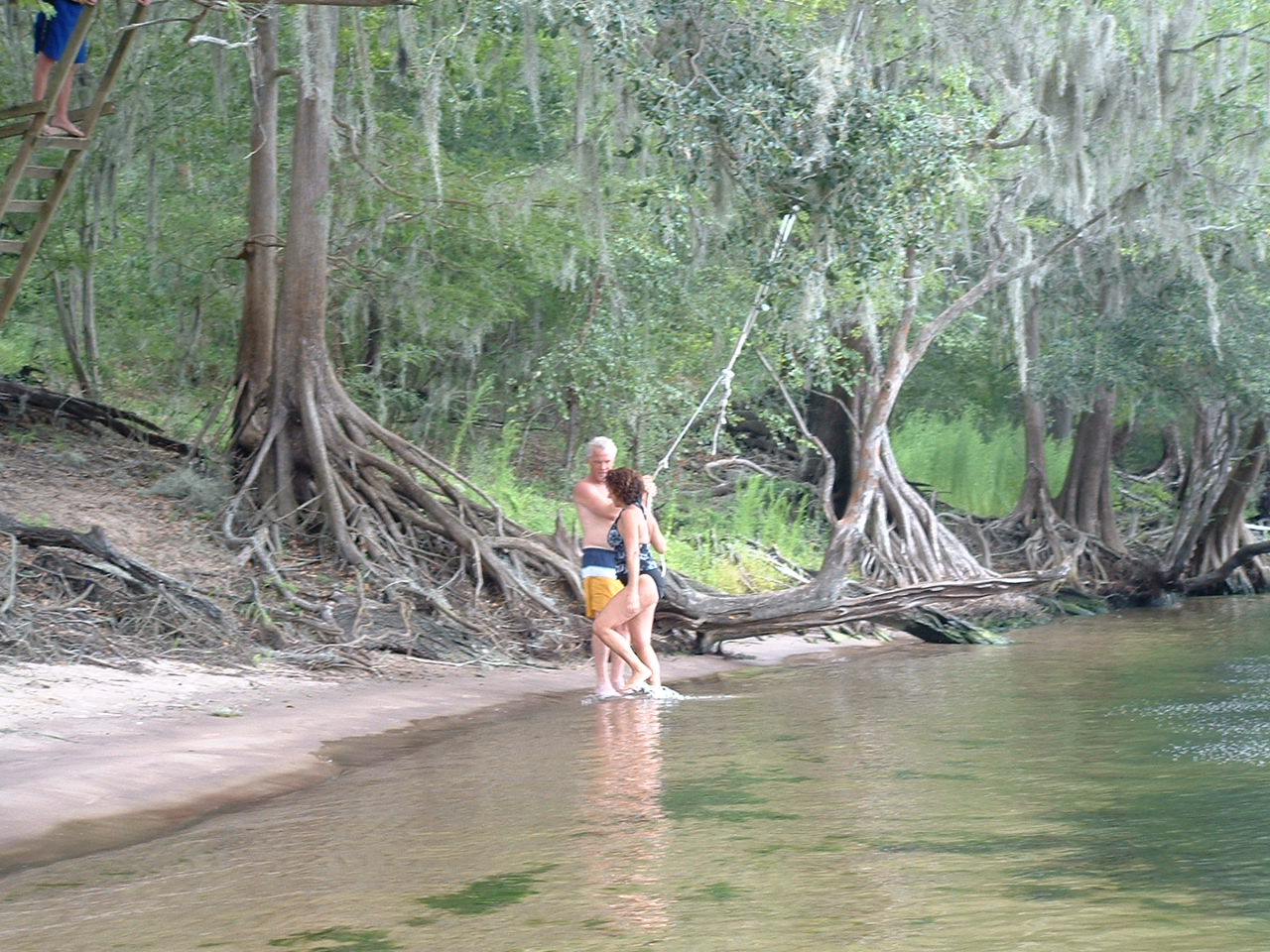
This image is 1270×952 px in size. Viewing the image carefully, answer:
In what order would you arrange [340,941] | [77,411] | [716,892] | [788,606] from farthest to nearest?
[77,411], [788,606], [716,892], [340,941]

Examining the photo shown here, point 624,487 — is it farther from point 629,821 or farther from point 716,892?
point 716,892

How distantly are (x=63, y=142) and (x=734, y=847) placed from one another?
5391mm

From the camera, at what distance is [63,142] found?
8344 millimetres

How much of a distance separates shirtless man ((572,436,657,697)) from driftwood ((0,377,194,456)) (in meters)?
5.50

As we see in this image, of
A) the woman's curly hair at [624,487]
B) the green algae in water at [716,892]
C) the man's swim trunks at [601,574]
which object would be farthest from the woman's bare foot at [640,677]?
the green algae in water at [716,892]

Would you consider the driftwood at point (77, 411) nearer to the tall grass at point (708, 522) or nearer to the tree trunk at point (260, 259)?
the tree trunk at point (260, 259)

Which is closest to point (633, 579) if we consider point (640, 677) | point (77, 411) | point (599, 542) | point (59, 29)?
point (599, 542)

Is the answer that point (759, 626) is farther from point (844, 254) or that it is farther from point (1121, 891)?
point (1121, 891)

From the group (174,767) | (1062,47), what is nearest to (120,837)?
(174,767)

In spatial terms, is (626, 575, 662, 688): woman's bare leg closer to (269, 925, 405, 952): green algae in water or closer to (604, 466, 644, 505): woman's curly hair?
(604, 466, 644, 505): woman's curly hair

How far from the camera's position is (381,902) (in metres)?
5.08

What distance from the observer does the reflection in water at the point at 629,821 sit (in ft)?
16.5

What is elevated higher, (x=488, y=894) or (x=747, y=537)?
(x=747, y=537)

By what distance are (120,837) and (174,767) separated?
46.6 inches
